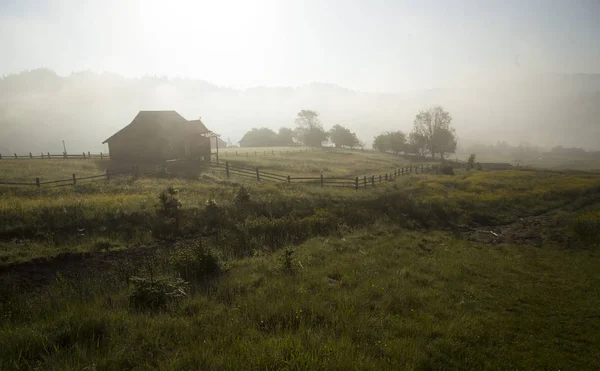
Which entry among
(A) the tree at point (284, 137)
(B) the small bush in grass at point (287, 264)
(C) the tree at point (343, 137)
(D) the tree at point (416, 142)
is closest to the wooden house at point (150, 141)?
(B) the small bush in grass at point (287, 264)

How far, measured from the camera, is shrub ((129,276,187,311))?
6270 mm

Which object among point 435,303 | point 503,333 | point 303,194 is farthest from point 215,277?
point 303,194

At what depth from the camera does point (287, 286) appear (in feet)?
24.8

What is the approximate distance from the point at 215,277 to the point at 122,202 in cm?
1147

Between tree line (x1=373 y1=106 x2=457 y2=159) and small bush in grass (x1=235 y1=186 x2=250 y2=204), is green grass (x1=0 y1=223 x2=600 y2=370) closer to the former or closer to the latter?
small bush in grass (x1=235 y1=186 x2=250 y2=204)

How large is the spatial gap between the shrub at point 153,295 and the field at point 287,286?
0.13ft

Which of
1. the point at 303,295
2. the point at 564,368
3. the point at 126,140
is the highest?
the point at 126,140

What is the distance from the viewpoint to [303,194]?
21875 millimetres

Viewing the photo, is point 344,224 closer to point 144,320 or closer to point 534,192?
point 144,320

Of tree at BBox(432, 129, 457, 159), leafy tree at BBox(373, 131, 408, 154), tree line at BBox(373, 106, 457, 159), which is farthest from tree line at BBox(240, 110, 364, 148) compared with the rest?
tree at BBox(432, 129, 457, 159)

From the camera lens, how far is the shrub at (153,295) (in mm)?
6270

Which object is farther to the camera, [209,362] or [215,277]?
[215,277]

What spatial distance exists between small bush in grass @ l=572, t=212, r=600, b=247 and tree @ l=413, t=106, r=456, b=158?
59.2m

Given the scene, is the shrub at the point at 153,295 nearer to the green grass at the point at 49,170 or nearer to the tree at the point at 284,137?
the green grass at the point at 49,170
